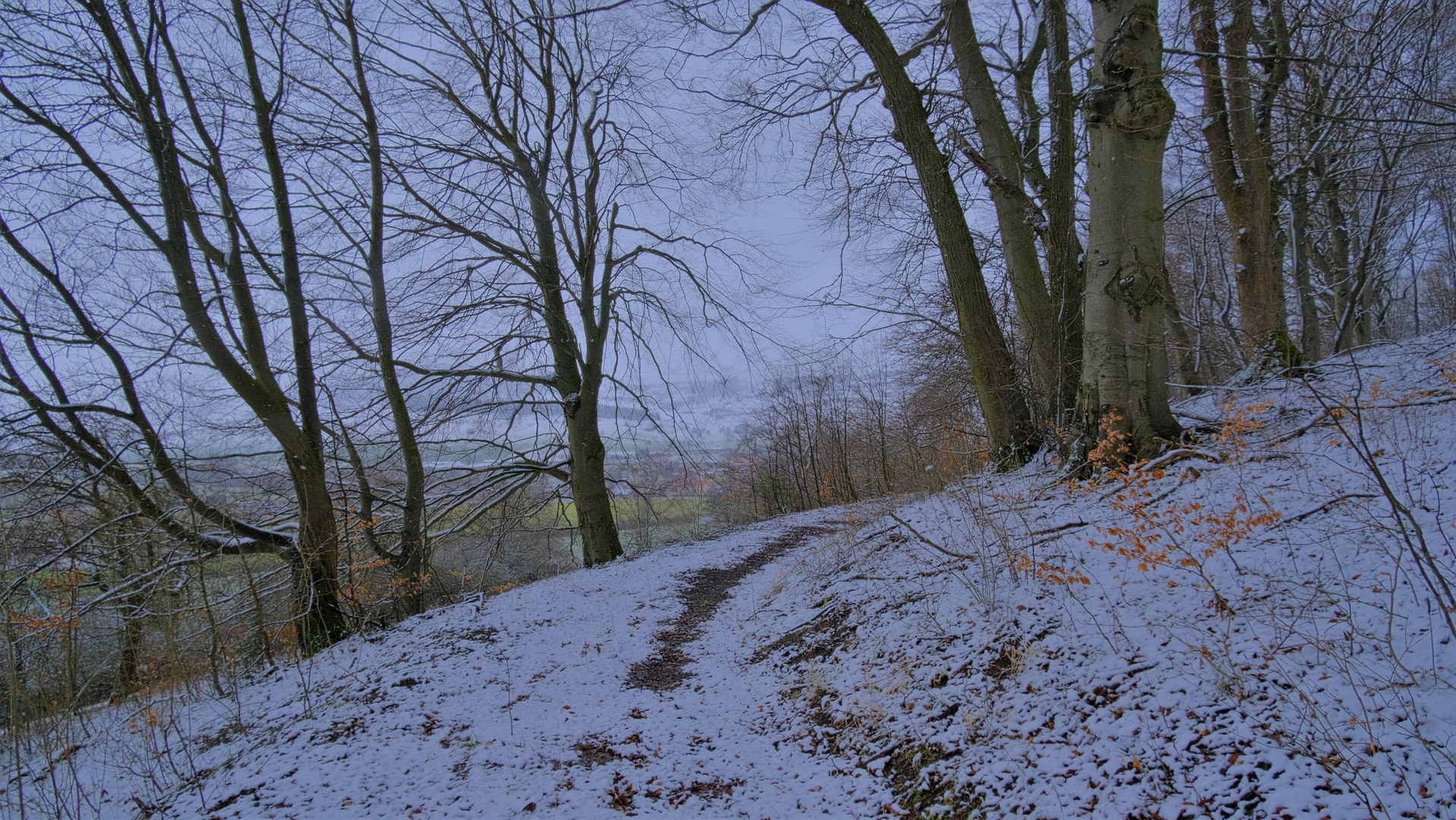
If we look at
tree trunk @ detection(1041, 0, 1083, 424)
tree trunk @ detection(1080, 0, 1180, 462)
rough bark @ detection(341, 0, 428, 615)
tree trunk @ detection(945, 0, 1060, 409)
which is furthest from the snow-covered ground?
rough bark @ detection(341, 0, 428, 615)

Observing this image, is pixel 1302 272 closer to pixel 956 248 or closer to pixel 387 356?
pixel 956 248

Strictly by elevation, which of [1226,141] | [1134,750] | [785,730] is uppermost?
[1226,141]

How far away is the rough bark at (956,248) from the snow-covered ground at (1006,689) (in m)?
1.91

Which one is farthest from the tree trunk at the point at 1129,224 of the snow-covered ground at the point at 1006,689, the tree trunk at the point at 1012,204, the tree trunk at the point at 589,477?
the tree trunk at the point at 589,477

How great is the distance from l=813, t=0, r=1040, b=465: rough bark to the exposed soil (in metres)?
3.64

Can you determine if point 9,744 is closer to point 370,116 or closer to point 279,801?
point 279,801

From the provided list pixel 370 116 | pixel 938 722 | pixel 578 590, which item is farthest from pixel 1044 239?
pixel 370 116

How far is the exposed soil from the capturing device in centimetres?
448

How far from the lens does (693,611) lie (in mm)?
6297

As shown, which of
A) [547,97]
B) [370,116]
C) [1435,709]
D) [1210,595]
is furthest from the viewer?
[547,97]

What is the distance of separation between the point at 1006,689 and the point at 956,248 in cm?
555

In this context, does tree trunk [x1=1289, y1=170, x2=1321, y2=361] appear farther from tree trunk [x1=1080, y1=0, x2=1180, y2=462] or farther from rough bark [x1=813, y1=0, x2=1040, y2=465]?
tree trunk [x1=1080, y1=0, x2=1180, y2=462]

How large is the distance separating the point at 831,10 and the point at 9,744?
32.9 feet

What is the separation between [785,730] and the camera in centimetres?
335
